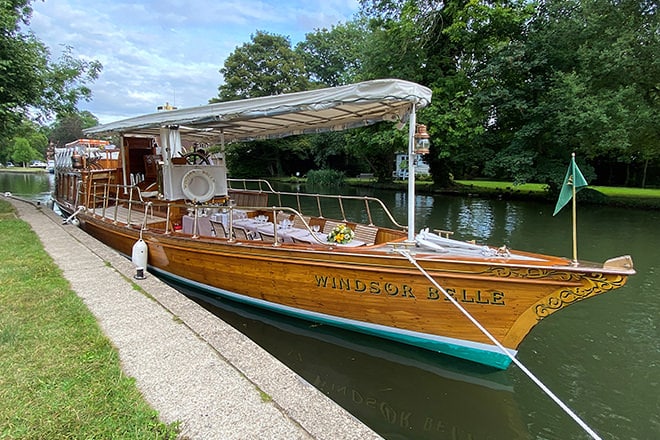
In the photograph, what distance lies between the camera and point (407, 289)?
425 centimetres

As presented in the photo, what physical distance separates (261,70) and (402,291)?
38.4 meters

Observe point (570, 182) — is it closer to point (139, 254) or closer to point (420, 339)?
point (420, 339)

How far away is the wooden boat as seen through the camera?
3.82 meters

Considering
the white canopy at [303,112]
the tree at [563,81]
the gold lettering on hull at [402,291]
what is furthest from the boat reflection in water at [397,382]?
the tree at [563,81]

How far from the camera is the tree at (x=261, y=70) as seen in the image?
37500 millimetres

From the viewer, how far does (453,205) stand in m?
18.5

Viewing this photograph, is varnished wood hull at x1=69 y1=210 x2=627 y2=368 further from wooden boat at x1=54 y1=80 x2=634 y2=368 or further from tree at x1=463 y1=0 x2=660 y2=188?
tree at x1=463 y1=0 x2=660 y2=188

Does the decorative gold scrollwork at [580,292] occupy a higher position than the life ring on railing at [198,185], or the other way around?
the life ring on railing at [198,185]

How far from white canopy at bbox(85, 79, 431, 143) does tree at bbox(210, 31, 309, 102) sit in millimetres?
30809

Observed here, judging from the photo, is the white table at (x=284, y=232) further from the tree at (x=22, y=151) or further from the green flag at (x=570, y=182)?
the tree at (x=22, y=151)

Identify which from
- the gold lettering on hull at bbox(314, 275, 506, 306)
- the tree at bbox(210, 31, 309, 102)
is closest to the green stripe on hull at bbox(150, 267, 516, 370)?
the gold lettering on hull at bbox(314, 275, 506, 306)

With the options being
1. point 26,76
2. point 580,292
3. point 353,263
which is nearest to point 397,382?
point 353,263

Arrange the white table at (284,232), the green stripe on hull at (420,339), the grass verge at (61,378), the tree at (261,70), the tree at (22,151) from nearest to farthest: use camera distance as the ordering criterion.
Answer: the grass verge at (61,378), the green stripe on hull at (420,339), the white table at (284,232), the tree at (261,70), the tree at (22,151)

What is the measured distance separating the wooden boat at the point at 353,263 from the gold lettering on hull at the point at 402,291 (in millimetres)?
12
